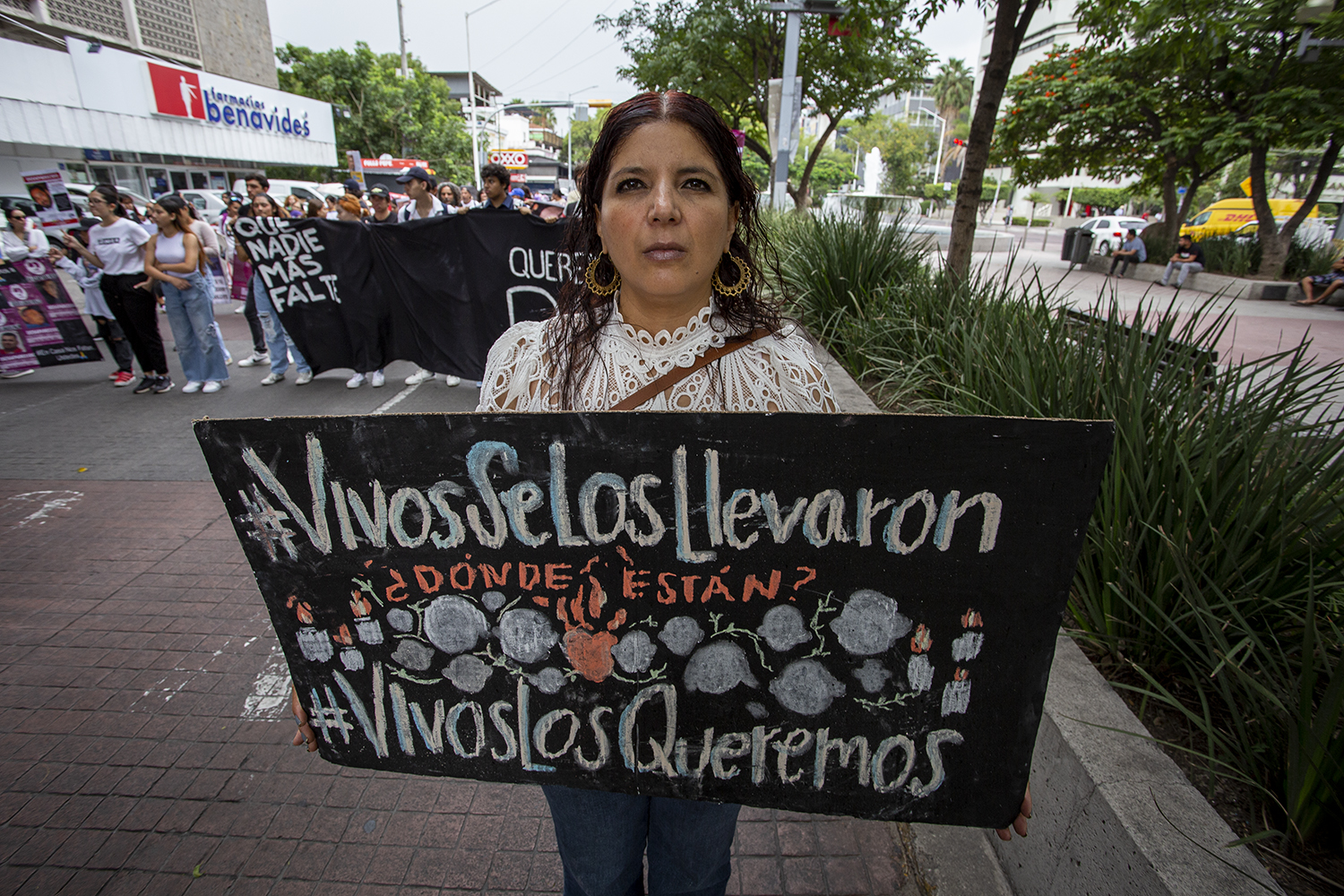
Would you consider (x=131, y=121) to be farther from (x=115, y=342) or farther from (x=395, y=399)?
(x=395, y=399)

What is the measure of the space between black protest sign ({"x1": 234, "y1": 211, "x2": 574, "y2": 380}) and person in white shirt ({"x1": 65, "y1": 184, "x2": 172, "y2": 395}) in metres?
1.08

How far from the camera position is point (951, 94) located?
7412cm

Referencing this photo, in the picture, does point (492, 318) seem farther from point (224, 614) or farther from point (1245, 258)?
point (1245, 258)

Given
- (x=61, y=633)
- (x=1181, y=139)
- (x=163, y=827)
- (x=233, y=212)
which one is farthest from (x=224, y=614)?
(x=1181, y=139)

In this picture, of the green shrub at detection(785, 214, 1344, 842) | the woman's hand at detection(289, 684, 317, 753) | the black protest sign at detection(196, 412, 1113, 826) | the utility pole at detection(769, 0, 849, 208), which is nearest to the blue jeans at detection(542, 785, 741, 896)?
the black protest sign at detection(196, 412, 1113, 826)

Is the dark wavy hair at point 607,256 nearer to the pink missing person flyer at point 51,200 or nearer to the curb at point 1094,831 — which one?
the curb at point 1094,831

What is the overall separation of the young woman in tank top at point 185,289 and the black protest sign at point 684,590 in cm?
671

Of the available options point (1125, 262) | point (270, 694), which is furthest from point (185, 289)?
point (1125, 262)

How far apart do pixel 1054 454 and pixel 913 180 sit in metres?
73.9

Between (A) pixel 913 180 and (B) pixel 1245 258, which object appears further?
(A) pixel 913 180

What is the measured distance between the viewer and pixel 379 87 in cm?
3678

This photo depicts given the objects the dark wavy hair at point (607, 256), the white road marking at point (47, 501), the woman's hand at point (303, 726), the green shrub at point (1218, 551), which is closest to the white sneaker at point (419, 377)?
the white road marking at point (47, 501)

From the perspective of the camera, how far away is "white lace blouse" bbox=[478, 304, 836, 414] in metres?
1.39

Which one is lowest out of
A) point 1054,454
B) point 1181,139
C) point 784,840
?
point 784,840
